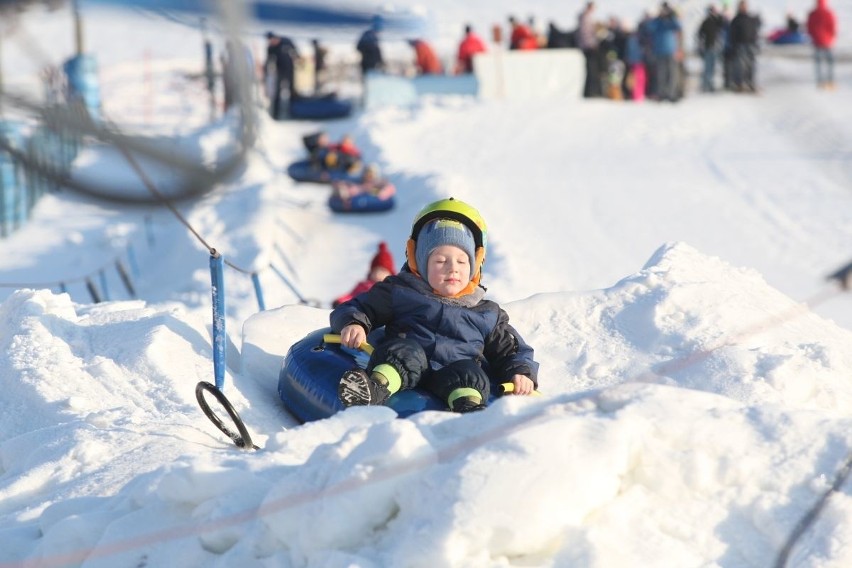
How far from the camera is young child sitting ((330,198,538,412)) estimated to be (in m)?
4.93

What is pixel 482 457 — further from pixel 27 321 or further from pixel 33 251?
pixel 33 251

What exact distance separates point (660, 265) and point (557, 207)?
309 inches

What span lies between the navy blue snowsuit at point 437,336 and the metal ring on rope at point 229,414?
0.60 m

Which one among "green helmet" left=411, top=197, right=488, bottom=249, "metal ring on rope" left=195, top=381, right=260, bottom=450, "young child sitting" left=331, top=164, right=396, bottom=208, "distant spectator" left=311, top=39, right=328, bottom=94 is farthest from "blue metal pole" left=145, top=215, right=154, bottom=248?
"metal ring on rope" left=195, top=381, right=260, bottom=450

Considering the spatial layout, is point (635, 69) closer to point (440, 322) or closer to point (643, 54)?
point (643, 54)

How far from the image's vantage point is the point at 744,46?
1886 centimetres

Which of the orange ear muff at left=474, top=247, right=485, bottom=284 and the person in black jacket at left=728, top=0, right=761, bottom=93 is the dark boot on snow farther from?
the person in black jacket at left=728, top=0, right=761, bottom=93

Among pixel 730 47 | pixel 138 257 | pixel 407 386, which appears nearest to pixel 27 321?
pixel 407 386

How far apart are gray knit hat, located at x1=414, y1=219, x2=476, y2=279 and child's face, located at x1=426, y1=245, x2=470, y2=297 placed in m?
0.02

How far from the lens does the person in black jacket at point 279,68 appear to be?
19.9 meters

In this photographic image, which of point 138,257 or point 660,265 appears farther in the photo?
point 138,257

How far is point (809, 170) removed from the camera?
1474cm

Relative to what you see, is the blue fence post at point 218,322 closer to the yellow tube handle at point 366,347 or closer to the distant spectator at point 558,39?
the yellow tube handle at point 366,347

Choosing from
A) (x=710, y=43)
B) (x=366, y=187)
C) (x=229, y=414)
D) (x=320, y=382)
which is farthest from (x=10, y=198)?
(x=229, y=414)
